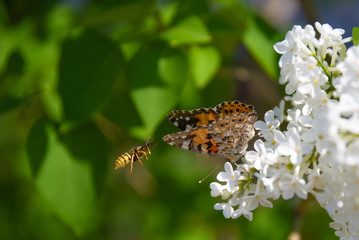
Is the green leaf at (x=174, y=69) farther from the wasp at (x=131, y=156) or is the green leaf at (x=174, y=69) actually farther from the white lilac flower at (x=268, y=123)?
the white lilac flower at (x=268, y=123)

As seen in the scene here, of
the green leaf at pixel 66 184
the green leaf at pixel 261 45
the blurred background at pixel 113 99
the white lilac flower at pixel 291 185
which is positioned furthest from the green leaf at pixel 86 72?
the white lilac flower at pixel 291 185

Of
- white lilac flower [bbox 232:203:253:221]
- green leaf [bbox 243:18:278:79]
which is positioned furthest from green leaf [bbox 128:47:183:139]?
white lilac flower [bbox 232:203:253:221]

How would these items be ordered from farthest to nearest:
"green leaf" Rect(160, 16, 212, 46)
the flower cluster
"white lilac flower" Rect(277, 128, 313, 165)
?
"green leaf" Rect(160, 16, 212, 46)
"white lilac flower" Rect(277, 128, 313, 165)
the flower cluster

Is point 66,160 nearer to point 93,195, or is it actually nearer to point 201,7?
point 93,195

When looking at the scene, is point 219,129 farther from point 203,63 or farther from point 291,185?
point 203,63

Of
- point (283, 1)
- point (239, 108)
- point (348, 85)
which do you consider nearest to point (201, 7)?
point (239, 108)

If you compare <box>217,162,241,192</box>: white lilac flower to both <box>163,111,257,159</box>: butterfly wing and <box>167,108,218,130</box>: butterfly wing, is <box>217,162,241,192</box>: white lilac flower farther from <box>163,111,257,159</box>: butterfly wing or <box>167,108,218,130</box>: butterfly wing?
<box>167,108,218,130</box>: butterfly wing

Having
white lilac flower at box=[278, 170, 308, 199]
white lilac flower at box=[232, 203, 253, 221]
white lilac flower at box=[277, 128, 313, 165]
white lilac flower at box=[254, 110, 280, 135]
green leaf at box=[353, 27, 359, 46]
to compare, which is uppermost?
green leaf at box=[353, 27, 359, 46]

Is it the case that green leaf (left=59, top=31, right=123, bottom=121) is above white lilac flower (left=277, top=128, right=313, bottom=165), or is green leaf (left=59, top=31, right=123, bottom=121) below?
below
